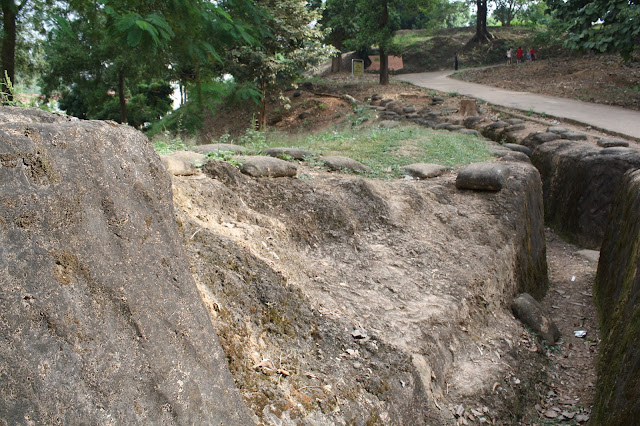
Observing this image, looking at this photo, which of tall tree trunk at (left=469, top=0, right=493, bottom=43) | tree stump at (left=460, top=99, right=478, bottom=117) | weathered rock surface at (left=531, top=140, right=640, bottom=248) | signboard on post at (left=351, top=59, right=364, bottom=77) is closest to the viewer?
weathered rock surface at (left=531, top=140, right=640, bottom=248)

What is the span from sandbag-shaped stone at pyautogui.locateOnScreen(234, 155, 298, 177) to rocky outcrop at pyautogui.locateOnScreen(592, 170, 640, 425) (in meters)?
2.64

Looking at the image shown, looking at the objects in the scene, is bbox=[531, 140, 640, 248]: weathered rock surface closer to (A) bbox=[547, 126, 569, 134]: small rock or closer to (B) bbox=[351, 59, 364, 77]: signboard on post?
(A) bbox=[547, 126, 569, 134]: small rock

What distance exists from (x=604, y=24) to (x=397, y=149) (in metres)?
9.16

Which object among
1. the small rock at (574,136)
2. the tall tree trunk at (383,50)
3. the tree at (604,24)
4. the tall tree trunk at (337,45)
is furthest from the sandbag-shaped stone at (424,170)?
the tall tree trunk at (337,45)

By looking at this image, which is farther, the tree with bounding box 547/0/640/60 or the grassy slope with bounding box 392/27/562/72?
the grassy slope with bounding box 392/27/562/72

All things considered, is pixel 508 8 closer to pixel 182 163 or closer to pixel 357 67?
pixel 357 67

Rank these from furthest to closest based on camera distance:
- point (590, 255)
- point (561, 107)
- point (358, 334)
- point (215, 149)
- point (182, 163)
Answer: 1. point (561, 107)
2. point (590, 255)
3. point (215, 149)
4. point (182, 163)
5. point (358, 334)

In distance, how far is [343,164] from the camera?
5.55 metres

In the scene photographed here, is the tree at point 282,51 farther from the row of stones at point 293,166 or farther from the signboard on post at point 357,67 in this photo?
the signboard on post at point 357,67

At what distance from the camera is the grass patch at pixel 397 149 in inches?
248

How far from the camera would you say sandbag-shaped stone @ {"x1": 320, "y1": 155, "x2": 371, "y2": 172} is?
5445mm

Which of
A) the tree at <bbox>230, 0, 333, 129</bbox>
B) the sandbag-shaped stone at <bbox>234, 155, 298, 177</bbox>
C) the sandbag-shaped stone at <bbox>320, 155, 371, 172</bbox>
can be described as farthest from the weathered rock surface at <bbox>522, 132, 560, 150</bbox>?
the sandbag-shaped stone at <bbox>234, 155, 298, 177</bbox>

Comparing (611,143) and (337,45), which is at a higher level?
(337,45)

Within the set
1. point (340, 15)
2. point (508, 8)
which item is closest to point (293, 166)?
point (340, 15)
